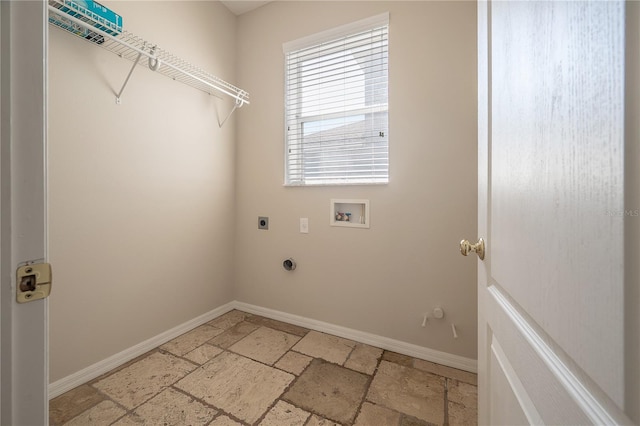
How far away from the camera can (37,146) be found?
45 cm

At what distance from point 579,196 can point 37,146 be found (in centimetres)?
84

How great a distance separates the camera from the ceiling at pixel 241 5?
2320 mm

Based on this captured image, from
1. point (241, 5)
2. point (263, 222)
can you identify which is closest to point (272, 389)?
point (263, 222)

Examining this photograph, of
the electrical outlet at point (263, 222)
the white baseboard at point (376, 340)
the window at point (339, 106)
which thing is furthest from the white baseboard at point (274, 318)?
the window at point (339, 106)

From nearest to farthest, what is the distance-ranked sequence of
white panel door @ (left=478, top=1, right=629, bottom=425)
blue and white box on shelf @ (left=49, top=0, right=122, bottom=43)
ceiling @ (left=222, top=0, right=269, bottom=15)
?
white panel door @ (left=478, top=1, right=629, bottom=425), blue and white box on shelf @ (left=49, top=0, right=122, bottom=43), ceiling @ (left=222, top=0, right=269, bottom=15)

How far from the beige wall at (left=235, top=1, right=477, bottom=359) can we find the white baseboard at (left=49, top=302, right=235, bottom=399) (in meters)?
0.57

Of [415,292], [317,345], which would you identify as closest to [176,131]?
[317,345]

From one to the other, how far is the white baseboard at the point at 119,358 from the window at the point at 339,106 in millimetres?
1430

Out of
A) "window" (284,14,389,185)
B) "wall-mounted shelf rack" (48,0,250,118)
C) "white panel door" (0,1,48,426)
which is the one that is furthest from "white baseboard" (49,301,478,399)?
"wall-mounted shelf rack" (48,0,250,118)

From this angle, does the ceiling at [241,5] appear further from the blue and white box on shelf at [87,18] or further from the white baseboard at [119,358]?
the white baseboard at [119,358]

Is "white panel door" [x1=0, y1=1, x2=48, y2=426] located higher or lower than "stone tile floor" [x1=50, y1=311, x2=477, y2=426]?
higher

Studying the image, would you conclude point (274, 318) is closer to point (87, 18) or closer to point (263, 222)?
point (263, 222)

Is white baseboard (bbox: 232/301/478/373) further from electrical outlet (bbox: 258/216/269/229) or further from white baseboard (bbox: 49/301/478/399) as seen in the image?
electrical outlet (bbox: 258/216/269/229)

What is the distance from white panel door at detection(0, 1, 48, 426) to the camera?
1.37 feet
